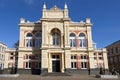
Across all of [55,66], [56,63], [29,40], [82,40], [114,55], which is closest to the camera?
[55,66]

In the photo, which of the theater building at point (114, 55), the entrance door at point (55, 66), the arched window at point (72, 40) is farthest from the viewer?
the theater building at point (114, 55)

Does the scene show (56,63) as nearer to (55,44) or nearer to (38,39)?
(55,44)

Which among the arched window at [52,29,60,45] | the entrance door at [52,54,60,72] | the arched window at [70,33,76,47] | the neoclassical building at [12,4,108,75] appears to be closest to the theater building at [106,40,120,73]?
the neoclassical building at [12,4,108,75]

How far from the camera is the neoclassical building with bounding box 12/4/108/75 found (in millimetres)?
41188

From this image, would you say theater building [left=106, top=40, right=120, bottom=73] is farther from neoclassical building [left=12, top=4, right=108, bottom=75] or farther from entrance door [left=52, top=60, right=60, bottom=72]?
entrance door [left=52, top=60, right=60, bottom=72]

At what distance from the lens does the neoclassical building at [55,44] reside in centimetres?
4119

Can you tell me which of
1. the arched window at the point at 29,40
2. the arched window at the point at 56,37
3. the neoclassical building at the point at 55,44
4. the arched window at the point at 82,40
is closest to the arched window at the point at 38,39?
the neoclassical building at the point at 55,44

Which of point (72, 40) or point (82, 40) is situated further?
point (82, 40)

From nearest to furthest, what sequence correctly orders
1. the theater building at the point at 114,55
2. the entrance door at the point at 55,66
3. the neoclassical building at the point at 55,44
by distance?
the neoclassical building at the point at 55,44 < the entrance door at the point at 55,66 < the theater building at the point at 114,55

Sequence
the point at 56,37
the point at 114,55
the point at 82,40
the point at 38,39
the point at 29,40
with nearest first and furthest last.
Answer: the point at 56,37
the point at 29,40
the point at 38,39
the point at 82,40
the point at 114,55

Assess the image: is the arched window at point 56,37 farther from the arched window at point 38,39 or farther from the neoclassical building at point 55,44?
the arched window at point 38,39

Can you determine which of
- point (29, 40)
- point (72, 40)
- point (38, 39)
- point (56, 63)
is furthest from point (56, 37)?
point (29, 40)

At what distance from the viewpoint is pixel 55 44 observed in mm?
43406

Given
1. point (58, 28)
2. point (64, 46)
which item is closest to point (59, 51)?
point (64, 46)
